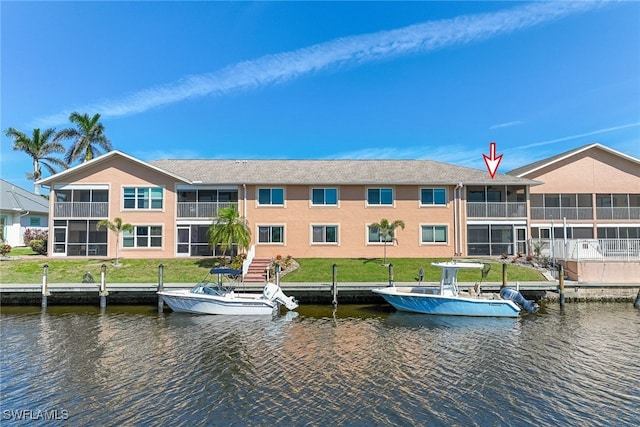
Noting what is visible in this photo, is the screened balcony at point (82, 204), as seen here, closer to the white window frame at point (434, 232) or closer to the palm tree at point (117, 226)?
the palm tree at point (117, 226)

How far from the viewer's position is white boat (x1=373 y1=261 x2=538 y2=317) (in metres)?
20.6

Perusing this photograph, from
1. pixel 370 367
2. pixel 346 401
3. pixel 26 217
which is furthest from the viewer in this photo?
pixel 26 217

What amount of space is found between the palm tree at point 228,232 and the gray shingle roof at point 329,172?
4291mm

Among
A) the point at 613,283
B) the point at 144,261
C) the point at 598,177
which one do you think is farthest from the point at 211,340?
the point at 598,177

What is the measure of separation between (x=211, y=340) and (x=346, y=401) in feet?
25.5

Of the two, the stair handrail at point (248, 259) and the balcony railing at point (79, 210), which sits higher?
the balcony railing at point (79, 210)

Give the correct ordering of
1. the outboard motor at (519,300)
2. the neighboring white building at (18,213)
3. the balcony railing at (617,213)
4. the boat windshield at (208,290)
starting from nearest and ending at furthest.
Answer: the outboard motor at (519,300) < the boat windshield at (208,290) < the balcony railing at (617,213) < the neighboring white building at (18,213)

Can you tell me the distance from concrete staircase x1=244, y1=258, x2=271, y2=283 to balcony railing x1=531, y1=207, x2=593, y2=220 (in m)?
24.5

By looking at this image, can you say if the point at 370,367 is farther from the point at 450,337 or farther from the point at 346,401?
the point at 450,337

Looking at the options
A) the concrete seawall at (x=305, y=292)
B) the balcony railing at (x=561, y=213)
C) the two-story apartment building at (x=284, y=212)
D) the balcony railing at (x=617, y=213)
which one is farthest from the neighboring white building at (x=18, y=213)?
the balcony railing at (x=617, y=213)

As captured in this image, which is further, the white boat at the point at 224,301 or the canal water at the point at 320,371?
the white boat at the point at 224,301

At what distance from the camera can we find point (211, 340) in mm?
16500

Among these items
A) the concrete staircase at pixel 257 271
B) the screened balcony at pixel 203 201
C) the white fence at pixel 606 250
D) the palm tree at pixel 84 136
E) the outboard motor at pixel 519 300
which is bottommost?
the outboard motor at pixel 519 300

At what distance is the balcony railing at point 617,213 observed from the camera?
36.8 meters
